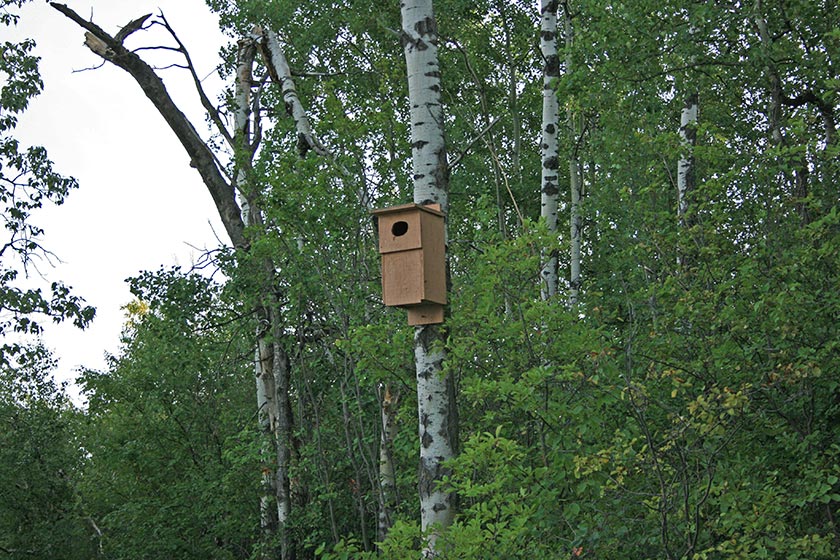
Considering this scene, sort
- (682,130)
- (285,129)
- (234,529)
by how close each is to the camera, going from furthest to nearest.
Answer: (234,529) < (682,130) < (285,129)

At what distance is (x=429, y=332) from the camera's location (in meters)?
6.67

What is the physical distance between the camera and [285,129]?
11031 millimetres

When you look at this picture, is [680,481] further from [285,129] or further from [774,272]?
[285,129]

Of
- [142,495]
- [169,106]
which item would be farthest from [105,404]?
[169,106]

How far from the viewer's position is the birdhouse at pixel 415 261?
6.55 meters

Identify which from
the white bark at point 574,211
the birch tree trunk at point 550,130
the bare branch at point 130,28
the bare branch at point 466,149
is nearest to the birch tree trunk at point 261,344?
the bare branch at point 130,28

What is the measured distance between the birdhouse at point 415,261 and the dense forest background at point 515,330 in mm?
293

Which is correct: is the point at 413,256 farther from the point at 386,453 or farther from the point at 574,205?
the point at 574,205

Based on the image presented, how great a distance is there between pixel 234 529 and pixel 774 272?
890 cm

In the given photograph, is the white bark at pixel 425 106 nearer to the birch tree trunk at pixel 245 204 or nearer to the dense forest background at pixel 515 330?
the dense forest background at pixel 515 330

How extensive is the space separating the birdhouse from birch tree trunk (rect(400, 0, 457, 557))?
5.8 inches

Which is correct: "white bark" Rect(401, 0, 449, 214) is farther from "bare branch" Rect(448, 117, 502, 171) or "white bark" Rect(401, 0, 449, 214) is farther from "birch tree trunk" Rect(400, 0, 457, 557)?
"bare branch" Rect(448, 117, 502, 171)

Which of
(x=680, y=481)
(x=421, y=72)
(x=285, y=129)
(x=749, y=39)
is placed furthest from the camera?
(x=285, y=129)

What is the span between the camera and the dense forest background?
611 cm
